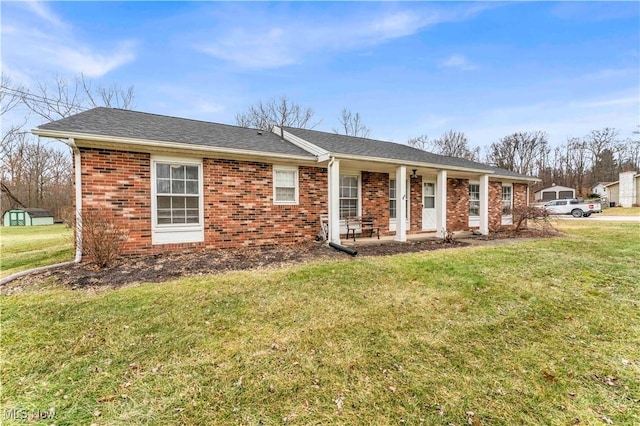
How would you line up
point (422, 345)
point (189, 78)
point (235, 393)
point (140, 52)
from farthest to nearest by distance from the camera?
point (189, 78), point (140, 52), point (422, 345), point (235, 393)

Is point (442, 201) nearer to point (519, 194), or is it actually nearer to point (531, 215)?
point (531, 215)

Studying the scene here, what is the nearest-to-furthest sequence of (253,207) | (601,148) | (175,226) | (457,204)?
(175,226) → (253,207) → (457,204) → (601,148)

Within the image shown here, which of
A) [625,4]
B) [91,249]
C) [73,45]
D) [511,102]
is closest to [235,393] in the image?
[91,249]

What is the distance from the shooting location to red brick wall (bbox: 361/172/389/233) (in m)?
10.3

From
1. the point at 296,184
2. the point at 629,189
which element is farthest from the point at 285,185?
the point at 629,189

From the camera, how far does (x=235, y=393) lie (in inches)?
96.3

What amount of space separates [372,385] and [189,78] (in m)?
19.1

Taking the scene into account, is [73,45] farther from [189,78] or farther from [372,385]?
[372,385]

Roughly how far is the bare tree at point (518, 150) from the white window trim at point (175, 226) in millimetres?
44907

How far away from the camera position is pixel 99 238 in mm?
5727

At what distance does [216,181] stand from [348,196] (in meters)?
4.58

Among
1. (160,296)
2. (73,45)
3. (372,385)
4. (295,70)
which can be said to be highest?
(295,70)

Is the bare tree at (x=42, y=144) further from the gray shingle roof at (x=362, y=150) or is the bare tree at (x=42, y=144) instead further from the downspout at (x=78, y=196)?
the gray shingle roof at (x=362, y=150)

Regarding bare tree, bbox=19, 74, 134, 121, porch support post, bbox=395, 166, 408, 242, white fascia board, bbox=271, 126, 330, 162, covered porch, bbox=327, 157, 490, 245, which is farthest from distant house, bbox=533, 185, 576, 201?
bare tree, bbox=19, 74, 134, 121
